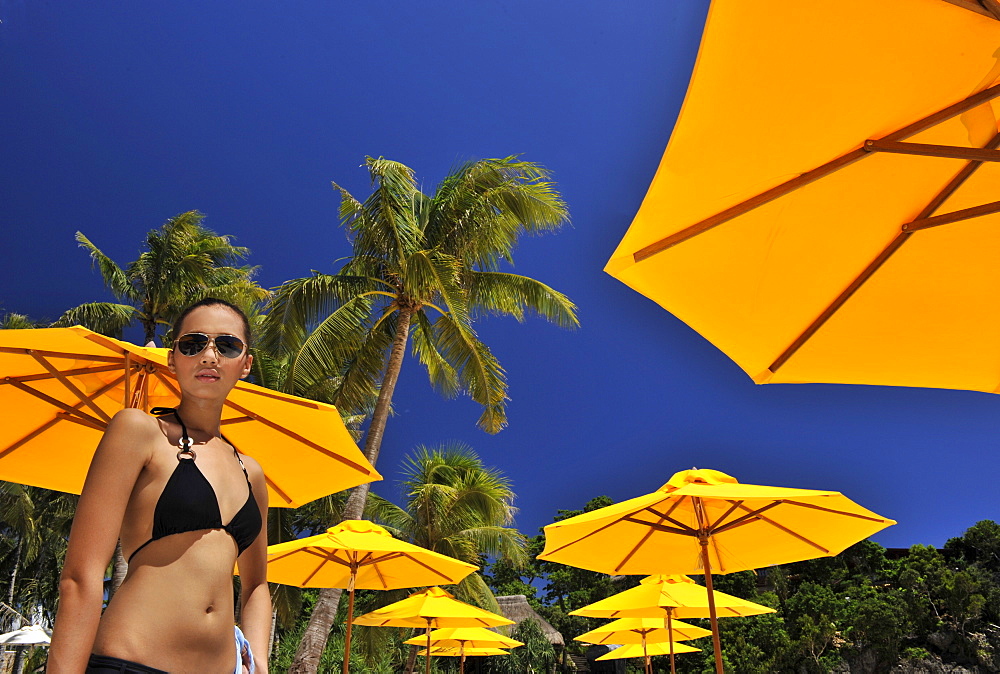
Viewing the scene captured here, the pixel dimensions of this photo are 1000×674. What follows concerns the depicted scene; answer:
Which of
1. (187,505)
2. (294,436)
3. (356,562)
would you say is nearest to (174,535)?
(187,505)

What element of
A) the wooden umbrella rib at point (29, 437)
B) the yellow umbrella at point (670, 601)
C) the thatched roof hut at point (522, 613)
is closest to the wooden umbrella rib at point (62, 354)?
the wooden umbrella rib at point (29, 437)

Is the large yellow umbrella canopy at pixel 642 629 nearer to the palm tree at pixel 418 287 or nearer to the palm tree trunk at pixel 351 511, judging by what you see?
the palm tree trunk at pixel 351 511

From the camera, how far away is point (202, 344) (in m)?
1.66

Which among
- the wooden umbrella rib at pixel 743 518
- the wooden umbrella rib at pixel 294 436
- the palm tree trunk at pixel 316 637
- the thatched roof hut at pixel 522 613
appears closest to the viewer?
the wooden umbrella rib at pixel 294 436

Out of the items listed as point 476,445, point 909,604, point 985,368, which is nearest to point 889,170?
point 985,368

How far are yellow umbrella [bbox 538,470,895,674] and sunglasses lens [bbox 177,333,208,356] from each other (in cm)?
445

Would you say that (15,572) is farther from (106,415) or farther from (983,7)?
(983,7)

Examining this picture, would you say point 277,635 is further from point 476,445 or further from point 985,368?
point 476,445

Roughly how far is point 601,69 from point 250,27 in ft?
97.2

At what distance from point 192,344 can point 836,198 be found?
2745 mm

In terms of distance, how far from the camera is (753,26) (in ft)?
8.07

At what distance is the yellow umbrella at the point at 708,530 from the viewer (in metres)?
5.91

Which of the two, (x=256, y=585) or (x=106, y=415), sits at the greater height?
(x=106, y=415)

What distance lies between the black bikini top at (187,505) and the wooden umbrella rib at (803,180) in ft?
7.03
